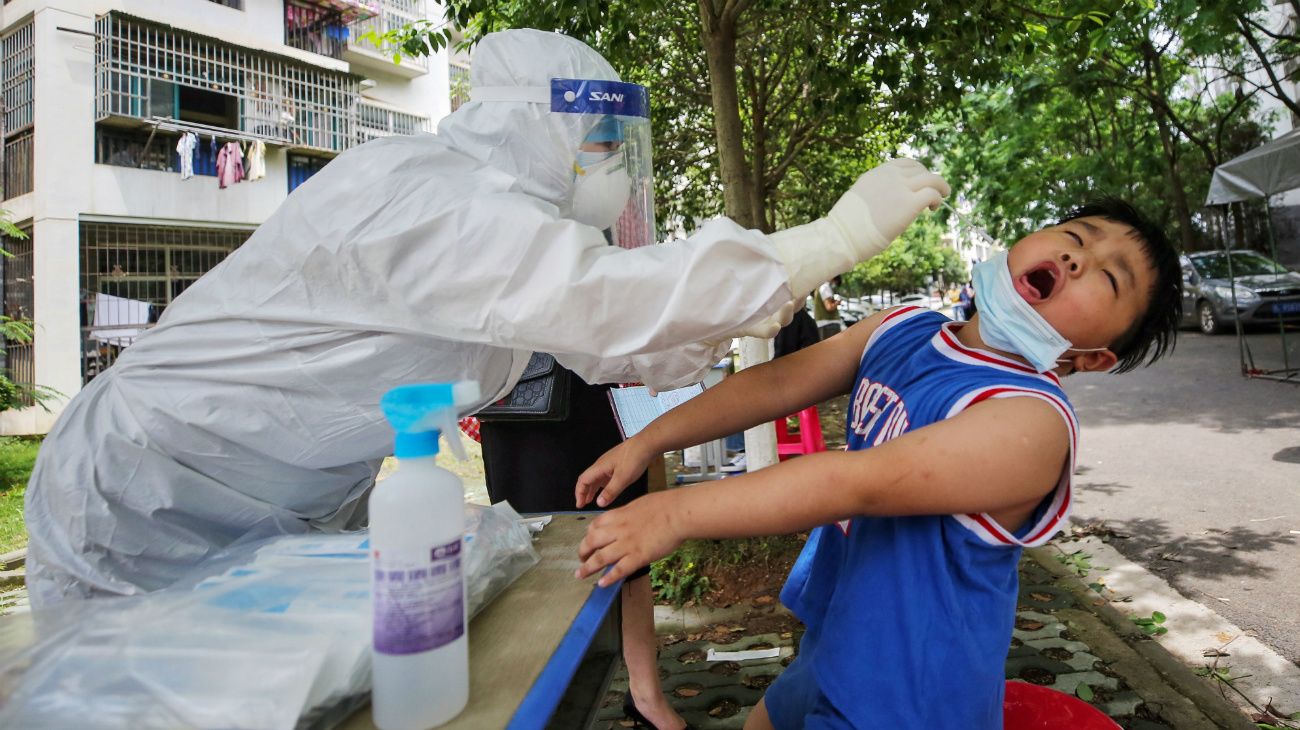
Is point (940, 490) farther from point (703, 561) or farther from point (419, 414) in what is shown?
point (703, 561)

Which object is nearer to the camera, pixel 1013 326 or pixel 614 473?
pixel 1013 326

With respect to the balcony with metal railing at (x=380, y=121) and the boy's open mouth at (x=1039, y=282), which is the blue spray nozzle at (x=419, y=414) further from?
the balcony with metal railing at (x=380, y=121)

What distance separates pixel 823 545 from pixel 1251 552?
3518 mm

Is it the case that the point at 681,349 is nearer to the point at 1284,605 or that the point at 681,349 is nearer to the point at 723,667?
the point at 723,667

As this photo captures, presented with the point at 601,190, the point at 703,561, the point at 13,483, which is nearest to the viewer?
the point at 601,190

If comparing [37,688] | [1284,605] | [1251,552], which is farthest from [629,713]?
[1251,552]

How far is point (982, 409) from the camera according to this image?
3.85ft

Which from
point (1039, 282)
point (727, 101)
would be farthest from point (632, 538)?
point (727, 101)

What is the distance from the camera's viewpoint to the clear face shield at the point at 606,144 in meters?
1.70

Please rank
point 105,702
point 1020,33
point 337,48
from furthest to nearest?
point 337,48 < point 1020,33 < point 105,702

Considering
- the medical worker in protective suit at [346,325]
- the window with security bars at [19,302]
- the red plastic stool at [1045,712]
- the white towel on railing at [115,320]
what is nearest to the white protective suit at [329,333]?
the medical worker in protective suit at [346,325]

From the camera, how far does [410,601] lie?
33.0 inches

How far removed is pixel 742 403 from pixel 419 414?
0.83 meters

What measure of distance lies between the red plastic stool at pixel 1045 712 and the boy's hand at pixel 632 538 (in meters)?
0.76
